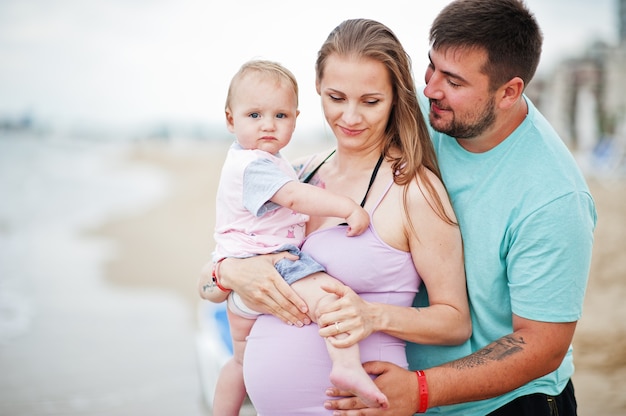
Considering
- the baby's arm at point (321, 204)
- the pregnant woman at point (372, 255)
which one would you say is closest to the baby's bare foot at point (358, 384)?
the pregnant woman at point (372, 255)

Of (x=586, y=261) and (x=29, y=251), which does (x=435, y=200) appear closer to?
(x=586, y=261)

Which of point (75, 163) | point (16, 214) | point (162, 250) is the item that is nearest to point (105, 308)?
point (162, 250)

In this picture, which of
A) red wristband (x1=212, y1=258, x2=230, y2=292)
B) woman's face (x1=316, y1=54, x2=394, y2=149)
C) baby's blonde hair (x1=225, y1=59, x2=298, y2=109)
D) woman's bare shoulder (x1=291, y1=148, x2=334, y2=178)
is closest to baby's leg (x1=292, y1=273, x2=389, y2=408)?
red wristband (x1=212, y1=258, x2=230, y2=292)

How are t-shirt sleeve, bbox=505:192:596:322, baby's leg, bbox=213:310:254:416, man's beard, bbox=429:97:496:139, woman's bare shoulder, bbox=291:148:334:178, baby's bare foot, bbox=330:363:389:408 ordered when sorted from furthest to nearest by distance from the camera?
woman's bare shoulder, bbox=291:148:334:178 < baby's leg, bbox=213:310:254:416 < man's beard, bbox=429:97:496:139 < t-shirt sleeve, bbox=505:192:596:322 < baby's bare foot, bbox=330:363:389:408

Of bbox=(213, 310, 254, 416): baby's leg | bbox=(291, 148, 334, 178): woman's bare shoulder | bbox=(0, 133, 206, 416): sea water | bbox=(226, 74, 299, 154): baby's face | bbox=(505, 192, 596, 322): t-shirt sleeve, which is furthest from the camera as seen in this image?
bbox=(0, 133, 206, 416): sea water

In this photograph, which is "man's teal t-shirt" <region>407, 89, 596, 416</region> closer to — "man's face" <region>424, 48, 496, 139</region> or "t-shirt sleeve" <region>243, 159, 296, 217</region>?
"man's face" <region>424, 48, 496, 139</region>

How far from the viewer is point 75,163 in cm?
3781

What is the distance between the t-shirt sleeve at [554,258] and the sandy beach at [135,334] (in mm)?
4000

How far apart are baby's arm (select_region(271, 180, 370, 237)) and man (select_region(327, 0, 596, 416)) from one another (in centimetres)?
46

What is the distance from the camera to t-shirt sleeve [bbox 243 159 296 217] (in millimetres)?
2461

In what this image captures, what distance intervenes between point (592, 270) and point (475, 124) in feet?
29.5

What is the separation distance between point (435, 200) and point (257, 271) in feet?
2.52

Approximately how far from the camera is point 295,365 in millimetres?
2398

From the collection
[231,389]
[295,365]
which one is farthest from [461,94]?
[231,389]
